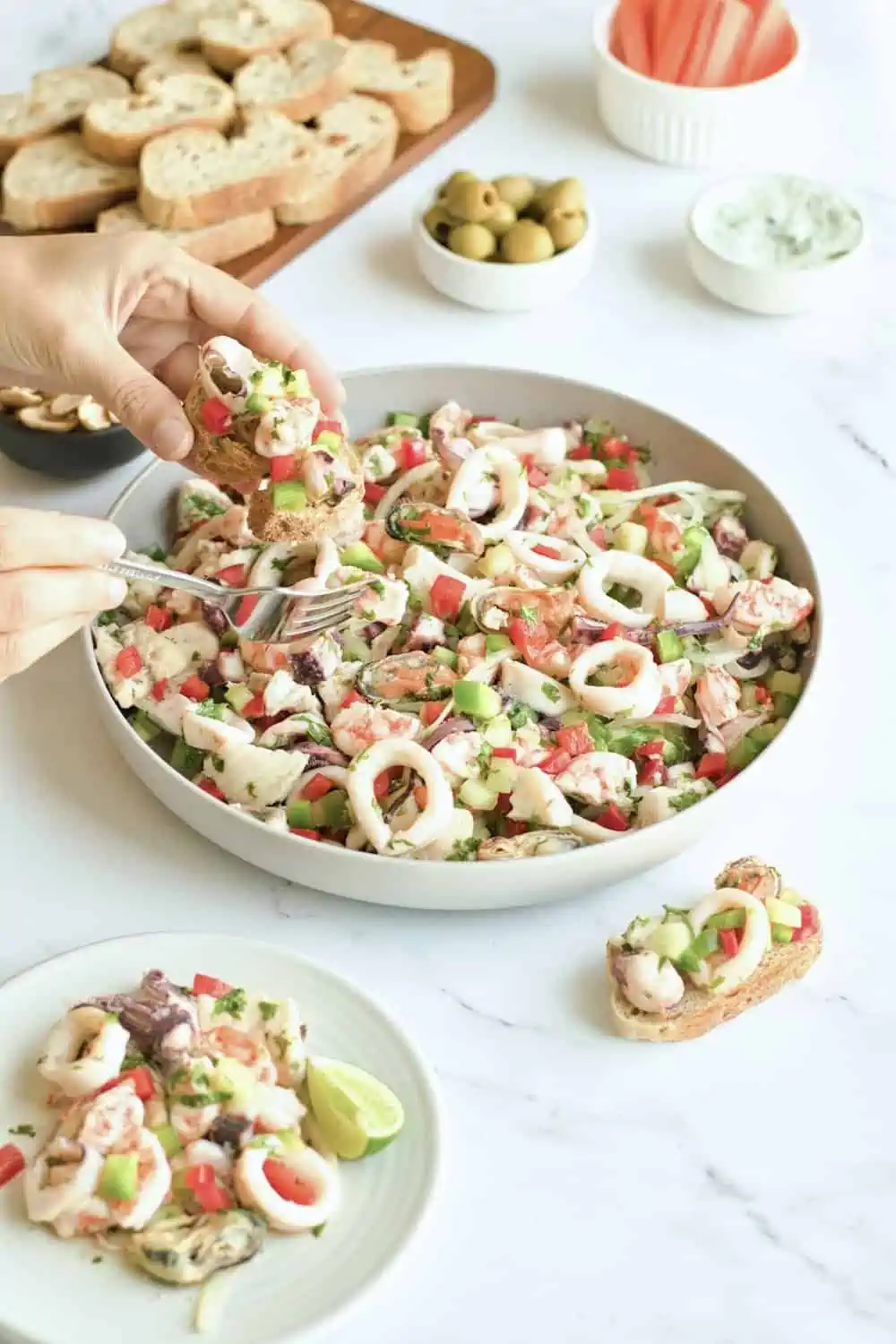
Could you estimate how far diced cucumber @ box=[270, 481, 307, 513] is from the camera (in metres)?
2.14

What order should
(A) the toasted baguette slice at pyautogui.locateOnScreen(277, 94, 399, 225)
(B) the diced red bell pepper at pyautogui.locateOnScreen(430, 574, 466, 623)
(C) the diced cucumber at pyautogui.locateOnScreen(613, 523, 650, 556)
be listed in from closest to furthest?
(B) the diced red bell pepper at pyautogui.locateOnScreen(430, 574, 466, 623)
(C) the diced cucumber at pyautogui.locateOnScreen(613, 523, 650, 556)
(A) the toasted baguette slice at pyautogui.locateOnScreen(277, 94, 399, 225)

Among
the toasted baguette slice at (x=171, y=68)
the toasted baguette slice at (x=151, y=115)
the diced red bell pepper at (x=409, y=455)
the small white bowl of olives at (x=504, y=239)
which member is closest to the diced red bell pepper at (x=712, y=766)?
the diced red bell pepper at (x=409, y=455)

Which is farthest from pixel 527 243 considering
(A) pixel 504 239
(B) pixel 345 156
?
(B) pixel 345 156

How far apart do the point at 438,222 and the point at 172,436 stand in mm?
1085

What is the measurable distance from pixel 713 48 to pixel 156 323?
137 cm

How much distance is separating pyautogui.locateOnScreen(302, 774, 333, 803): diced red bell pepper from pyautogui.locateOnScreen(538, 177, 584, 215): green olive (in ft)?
4.52

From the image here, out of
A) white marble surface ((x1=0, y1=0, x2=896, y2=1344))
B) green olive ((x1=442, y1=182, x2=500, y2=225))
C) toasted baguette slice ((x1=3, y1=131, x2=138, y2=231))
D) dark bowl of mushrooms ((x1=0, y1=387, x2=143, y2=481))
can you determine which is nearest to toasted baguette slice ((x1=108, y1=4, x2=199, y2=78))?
toasted baguette slice ((x1=3, y1=131, x2=138, y2=231))

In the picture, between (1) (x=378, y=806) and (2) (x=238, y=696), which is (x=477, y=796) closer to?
(1) (x=378, y=806)

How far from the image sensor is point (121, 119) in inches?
125

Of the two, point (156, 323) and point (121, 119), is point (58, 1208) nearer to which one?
point (156, 323)

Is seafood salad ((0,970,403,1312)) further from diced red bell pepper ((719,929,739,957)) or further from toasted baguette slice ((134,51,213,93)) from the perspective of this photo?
toasted baguette slice ((134,51,213,93))

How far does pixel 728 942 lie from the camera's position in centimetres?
187

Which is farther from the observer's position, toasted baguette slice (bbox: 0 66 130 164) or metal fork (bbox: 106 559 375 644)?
toasted baguette slice (bbox: 0 66 130 164)

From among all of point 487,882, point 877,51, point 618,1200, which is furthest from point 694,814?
point 877,51
